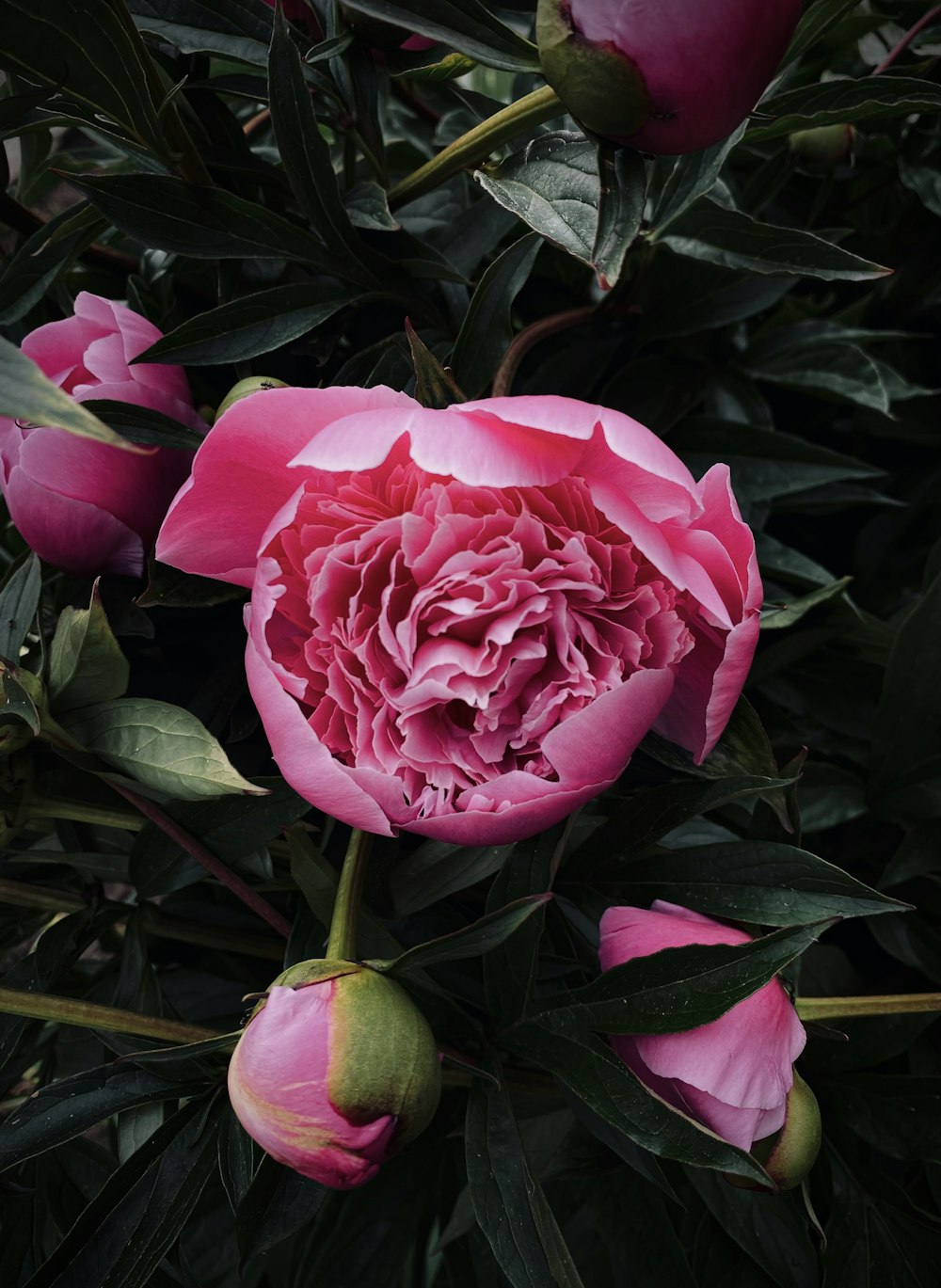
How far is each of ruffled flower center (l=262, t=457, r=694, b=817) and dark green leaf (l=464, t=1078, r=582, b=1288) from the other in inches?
5.2

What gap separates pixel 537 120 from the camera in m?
0.34

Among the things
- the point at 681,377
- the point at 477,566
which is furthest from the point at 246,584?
the point at 681,377

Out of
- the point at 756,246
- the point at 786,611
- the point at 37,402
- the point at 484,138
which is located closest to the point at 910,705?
the point at 786,611

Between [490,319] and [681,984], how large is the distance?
0.25 metres

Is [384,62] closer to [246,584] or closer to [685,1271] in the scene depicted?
[246,584]

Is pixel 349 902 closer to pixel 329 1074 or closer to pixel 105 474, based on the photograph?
pixel 329 1074

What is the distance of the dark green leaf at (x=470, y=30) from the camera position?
0.31 m

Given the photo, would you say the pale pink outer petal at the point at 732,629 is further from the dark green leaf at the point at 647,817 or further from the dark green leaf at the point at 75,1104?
the dark green leaf at the point at 75,1104

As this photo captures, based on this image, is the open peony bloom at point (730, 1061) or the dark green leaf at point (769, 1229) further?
the dark green leaf at point (769, 1229)

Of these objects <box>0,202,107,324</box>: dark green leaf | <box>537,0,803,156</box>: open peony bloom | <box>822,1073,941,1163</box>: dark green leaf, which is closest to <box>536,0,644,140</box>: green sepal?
<box>537,0,803,156</box>: open peony bloom

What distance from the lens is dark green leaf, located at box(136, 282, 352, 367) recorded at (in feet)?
1.26

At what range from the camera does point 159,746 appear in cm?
34

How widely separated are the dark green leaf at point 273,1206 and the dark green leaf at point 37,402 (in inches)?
10.2

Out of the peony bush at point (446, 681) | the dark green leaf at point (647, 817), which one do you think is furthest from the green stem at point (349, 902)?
the dark green leaf at point (647, 817)
